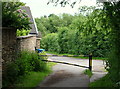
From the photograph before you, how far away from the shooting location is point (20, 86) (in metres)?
7.34

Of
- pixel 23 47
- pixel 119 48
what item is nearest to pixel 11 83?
pixel 23 47

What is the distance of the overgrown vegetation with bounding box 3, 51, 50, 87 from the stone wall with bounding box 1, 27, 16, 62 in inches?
11.1

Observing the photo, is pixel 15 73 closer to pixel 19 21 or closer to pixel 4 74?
pixel 4 74

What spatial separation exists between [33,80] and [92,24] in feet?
11.3

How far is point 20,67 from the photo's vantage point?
28.2ft

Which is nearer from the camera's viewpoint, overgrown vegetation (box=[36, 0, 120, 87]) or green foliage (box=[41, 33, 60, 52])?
overgrown vegetation (box=[36, 0, 120, 87])

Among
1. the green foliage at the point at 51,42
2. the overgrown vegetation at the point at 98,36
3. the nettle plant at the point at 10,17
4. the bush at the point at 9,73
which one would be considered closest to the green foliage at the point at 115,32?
the overgrown vegetation at the point at 98,36

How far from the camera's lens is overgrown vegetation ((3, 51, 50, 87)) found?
24.3ft

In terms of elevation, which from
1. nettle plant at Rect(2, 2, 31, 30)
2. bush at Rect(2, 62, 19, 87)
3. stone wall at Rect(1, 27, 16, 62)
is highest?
nettle plant at Rect(2, 2, 31, 30)

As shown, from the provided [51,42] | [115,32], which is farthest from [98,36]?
[51,42]

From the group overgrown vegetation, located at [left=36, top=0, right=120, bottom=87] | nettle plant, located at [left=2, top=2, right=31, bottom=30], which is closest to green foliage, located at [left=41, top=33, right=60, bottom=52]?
overgrown vegetation, located at [left=36, top=0, right=120, bottom=87]

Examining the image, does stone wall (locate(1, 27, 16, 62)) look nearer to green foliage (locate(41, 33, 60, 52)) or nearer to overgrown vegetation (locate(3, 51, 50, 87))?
overgrown vegetation (locate(3, 51, 50, 87))

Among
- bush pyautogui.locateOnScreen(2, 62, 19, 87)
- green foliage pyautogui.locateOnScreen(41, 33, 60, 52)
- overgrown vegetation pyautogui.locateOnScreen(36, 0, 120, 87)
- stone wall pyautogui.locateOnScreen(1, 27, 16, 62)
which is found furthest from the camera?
green foliage pyautogui.locateOnScreen(41, 33, 60, 52)

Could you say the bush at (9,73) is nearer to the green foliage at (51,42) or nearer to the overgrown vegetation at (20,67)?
the overgrown vegetation at (20,67)
